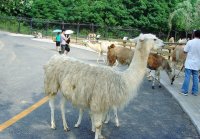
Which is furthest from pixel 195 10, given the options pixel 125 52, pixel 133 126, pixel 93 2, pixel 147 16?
pixel 133 126

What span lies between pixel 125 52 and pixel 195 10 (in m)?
29.8

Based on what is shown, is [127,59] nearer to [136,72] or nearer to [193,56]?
[193,56]

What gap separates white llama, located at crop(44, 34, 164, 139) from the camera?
6.88 meters

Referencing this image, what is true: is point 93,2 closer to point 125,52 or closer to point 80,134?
point 125,52

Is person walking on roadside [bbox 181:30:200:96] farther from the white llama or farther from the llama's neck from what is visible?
the llama's neck

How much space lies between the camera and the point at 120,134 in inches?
297

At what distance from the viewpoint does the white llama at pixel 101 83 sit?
6883 millimetres

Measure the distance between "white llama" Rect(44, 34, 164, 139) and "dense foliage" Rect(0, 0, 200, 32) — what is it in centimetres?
3781

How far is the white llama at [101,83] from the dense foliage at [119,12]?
37814mm

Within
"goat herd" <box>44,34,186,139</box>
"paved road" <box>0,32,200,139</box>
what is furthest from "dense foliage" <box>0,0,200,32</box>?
"goat herd" <box>44,34,186,139</box>

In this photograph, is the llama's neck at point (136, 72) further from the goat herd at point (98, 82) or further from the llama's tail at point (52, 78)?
the llama's tail at point (52, 78)

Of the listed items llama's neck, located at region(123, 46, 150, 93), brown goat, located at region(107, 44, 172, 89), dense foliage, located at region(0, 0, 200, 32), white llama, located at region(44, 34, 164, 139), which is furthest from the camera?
dense foliage, located at region(0, 0, 200, 32)

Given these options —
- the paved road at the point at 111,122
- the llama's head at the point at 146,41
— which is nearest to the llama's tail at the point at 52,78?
the paved road at the point at 111,122

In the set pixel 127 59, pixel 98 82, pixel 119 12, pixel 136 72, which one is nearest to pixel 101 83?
pixel 98 82
